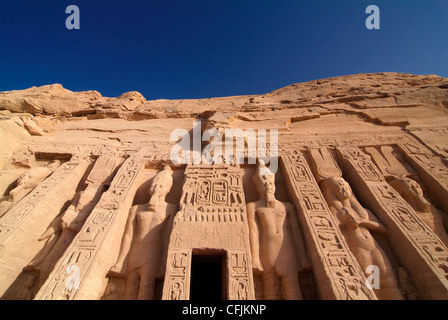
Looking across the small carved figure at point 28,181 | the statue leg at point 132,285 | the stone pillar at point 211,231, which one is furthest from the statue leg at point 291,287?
the small carved figure at point 28,181

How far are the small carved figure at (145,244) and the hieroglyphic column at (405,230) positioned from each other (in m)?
3.91

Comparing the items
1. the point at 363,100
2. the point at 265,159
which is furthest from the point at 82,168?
the point at 363,100

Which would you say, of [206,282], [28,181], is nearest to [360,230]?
[206,282]

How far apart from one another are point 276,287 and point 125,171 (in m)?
4.00

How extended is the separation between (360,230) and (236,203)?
221cm

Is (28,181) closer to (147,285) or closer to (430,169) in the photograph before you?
(147,285)

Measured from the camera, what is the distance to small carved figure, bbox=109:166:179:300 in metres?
3.93

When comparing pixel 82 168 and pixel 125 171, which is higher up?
pixel 82 168

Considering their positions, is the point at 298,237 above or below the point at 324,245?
above

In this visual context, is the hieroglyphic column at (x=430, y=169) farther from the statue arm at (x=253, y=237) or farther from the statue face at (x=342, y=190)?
the statue arm at (x=253, y=237)

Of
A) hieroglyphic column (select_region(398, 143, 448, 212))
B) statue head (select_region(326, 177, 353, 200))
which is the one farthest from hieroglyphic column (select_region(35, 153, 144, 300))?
hieroglyphic column (select_region(398, 143, 448, 212))

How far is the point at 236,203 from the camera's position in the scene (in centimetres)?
463

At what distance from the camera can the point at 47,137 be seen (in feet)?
24.2
